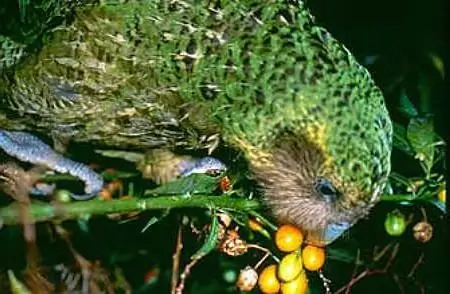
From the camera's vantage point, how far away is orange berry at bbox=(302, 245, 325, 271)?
2078mm

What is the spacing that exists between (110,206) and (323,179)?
0.42m

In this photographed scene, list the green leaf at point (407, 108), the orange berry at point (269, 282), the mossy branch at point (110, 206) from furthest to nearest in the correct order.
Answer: the green leaf at point (407, 108)
the orange berry at point (269, 282)
the mossy branch at point (110, 206)

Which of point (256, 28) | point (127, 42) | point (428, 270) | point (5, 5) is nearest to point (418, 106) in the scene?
point (428, 270)

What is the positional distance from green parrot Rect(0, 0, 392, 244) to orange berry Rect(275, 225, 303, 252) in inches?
1.5

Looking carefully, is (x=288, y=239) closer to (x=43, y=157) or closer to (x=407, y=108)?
(x=407, y=108)

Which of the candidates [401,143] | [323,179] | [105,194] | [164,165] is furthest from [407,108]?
[105,194]

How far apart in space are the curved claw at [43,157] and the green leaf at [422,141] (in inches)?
28.3

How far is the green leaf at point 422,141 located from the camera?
2.20m

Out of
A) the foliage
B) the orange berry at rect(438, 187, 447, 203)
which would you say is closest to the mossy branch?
the foliage

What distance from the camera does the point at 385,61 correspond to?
2762mm

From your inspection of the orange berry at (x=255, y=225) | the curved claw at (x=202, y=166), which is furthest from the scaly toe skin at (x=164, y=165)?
the orange berry at (x=255, y=225)

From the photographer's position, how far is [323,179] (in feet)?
6.74

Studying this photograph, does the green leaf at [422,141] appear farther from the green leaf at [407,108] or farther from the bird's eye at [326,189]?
the bird's eye at [326,189]

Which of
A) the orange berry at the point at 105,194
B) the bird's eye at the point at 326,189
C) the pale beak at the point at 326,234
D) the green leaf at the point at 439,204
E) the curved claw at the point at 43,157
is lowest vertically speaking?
the orange berry at the point at 105,194
